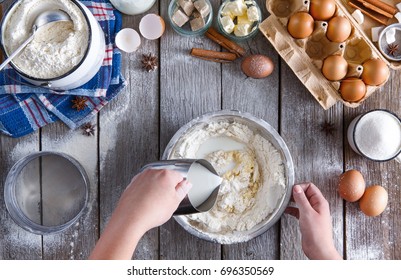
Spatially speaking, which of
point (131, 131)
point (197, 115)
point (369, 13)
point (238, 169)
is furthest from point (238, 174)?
point (369, 13)

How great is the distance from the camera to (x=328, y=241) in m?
1.19

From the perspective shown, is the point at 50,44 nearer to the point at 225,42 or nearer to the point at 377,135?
the point at 225,42

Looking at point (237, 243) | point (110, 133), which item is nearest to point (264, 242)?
point (237, 243)

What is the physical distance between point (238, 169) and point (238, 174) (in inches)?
0.5

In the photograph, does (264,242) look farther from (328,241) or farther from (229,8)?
(229,8)

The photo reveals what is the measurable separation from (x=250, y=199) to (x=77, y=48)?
21.7 inches

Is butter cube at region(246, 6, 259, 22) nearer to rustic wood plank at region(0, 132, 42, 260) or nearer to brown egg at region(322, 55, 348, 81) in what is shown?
brown egg at region(322, 55, 348, 81)

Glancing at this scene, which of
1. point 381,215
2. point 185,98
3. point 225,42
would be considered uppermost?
point 225,42

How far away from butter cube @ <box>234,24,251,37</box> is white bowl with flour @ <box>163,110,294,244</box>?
20 cm

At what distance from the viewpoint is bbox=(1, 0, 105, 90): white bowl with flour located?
123 cm

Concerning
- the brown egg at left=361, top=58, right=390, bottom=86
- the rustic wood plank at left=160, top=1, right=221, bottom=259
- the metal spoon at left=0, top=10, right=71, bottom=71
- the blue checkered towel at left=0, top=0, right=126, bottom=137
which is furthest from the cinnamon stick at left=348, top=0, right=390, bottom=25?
the metal spoon at left=0, top=10, right=71, bottom=71

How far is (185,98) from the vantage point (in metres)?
1.36

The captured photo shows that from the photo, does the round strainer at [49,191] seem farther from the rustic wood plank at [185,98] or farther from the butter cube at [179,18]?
the butter cube at [179,18]

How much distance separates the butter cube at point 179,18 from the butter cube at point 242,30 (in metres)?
0.13
